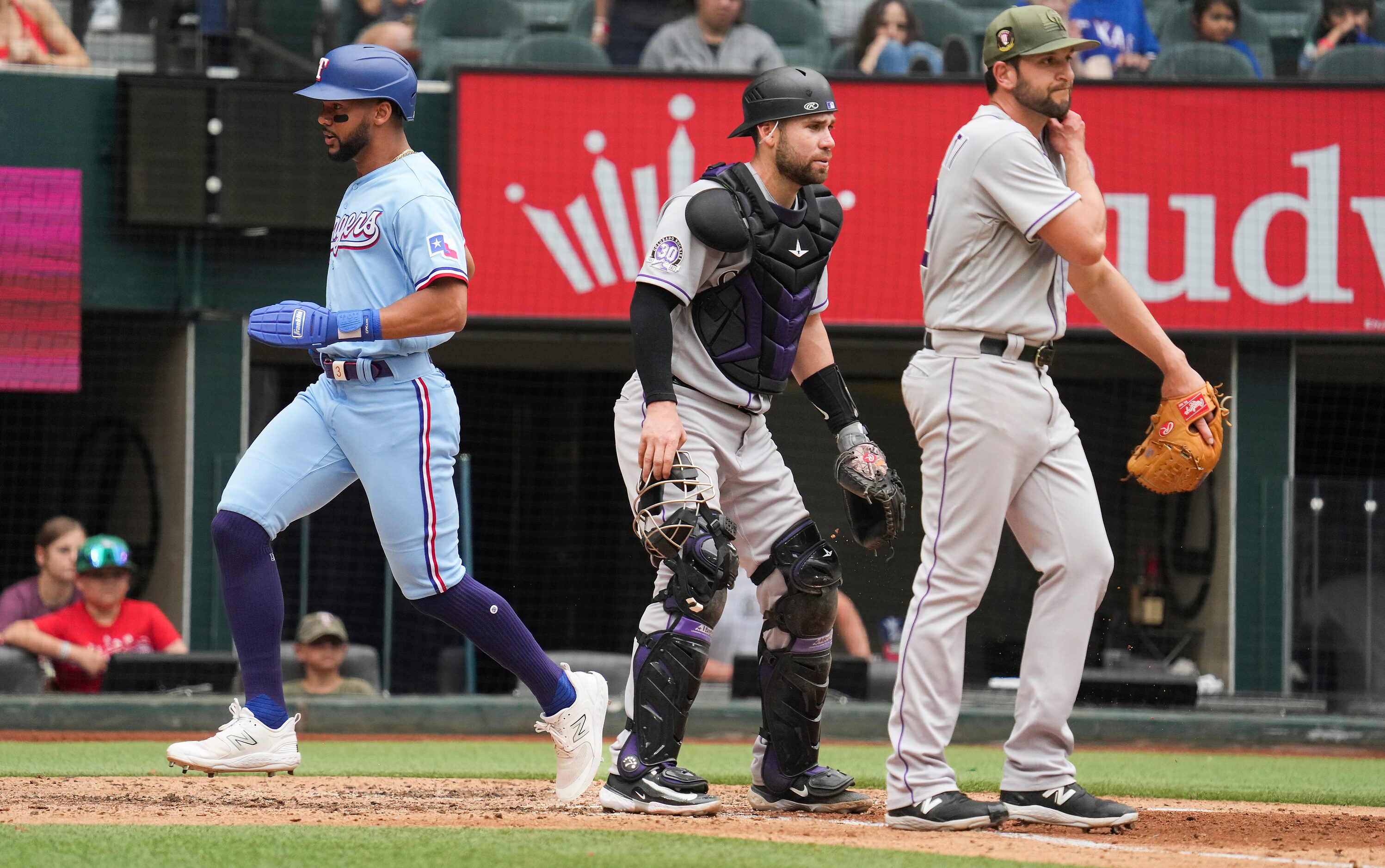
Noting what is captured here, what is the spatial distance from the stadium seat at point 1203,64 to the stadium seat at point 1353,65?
43 centimetres

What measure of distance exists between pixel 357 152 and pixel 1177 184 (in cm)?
689

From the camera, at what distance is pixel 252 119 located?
9.73 meters

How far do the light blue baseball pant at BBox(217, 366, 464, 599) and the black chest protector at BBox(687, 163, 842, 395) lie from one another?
71cm

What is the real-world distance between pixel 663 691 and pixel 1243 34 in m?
8.05

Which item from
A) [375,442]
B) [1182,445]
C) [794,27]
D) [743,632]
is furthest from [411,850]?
[794,27]

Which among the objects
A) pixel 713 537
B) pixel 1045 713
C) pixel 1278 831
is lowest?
pixel 1278 831

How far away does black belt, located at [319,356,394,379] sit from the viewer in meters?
4.25

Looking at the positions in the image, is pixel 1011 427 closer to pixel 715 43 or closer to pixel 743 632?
pixel 743 632

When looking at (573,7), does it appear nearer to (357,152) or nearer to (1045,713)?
(357,152)

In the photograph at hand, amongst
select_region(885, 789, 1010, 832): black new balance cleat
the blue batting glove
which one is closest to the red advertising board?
the blue batting glove

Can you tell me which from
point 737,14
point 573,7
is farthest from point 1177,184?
point 573,7

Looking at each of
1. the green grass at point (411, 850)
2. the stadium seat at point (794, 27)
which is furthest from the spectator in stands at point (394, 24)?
the green grass at point (411, 850)

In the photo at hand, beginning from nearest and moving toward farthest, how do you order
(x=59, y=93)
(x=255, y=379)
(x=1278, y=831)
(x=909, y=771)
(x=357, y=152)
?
(x=909, y=771) < (x=1278, y=831) < (x=357, y=152) < (x=59, y=93) < (x=255, y=379)

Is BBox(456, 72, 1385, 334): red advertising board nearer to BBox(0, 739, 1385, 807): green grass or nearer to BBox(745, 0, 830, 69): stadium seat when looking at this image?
BBox(745, 0, 830, 69): stadium seat
